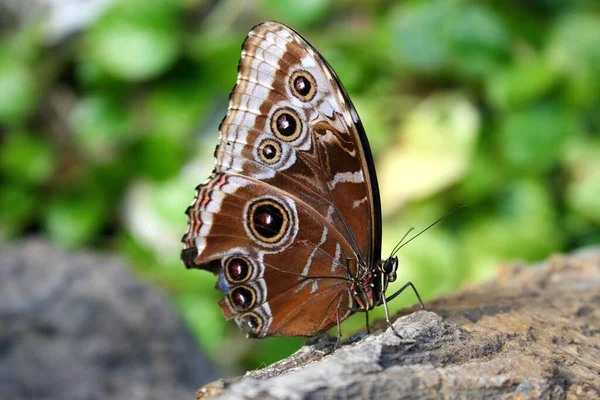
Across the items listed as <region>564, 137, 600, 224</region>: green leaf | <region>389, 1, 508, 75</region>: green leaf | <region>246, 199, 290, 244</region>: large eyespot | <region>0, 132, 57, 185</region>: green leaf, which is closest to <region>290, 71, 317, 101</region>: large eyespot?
<region>246, 199, 290, 244</region>: large eyespot

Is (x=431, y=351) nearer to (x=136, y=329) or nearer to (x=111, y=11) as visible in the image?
(x=136, y=329)

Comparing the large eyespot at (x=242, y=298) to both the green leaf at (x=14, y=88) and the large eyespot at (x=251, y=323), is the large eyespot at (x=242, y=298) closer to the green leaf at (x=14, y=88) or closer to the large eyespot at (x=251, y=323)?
the large eyespot at (x=251, y=323)

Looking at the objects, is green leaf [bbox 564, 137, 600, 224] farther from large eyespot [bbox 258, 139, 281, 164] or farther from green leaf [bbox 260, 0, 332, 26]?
large eyespot [bbox 258, 139, 281, 164]

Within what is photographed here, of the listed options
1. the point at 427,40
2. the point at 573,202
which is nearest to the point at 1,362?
the point at 427,40

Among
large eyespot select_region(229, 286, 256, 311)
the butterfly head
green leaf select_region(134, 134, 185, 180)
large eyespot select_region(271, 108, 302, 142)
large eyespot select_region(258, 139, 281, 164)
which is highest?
green leaf select_region(134, 134, 185, 180)

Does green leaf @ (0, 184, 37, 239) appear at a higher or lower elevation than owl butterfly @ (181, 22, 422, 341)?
higher

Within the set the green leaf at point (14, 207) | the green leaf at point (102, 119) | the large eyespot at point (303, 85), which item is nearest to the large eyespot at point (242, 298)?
the large eyespot at point (303, 85)

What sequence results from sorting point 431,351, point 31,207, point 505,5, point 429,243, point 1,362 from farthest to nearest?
point 31,207, point 505,5, point 429,243, point 1,362, point 431,351
